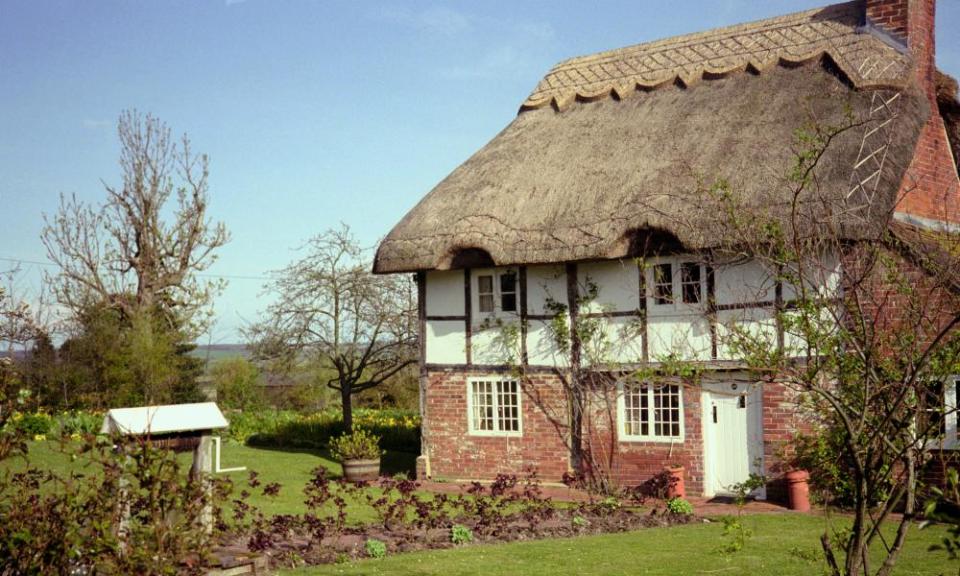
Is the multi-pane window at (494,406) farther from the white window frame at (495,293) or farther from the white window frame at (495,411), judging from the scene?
the white window frame at (495,293)

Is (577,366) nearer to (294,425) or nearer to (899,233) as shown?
(899,233)

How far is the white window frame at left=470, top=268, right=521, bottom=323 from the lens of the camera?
1695cm

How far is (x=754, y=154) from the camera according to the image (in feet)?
49.1

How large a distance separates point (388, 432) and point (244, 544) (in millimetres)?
12108

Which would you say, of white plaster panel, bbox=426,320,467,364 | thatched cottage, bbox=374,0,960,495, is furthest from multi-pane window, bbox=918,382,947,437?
white plaster panel, bbox=426,320,467,364

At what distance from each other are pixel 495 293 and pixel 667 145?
3.91 meters

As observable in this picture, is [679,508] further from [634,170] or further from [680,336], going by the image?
[634,170]

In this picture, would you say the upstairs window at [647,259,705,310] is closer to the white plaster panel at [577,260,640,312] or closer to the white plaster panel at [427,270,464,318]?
the white plaster panel at [577,260,640,312]

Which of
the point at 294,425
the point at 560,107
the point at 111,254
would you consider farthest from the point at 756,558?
the point at 111,254

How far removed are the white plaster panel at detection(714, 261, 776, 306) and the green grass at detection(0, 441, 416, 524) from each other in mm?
6160

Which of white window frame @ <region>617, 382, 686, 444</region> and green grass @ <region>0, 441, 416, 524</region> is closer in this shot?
green grass @ <region>0, 441, 416, 524</region>

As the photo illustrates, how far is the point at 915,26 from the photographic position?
1542cm

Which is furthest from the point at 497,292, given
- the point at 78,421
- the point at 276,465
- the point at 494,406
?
the point at 78,421

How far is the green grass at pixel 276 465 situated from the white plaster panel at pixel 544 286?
4.59 metres
